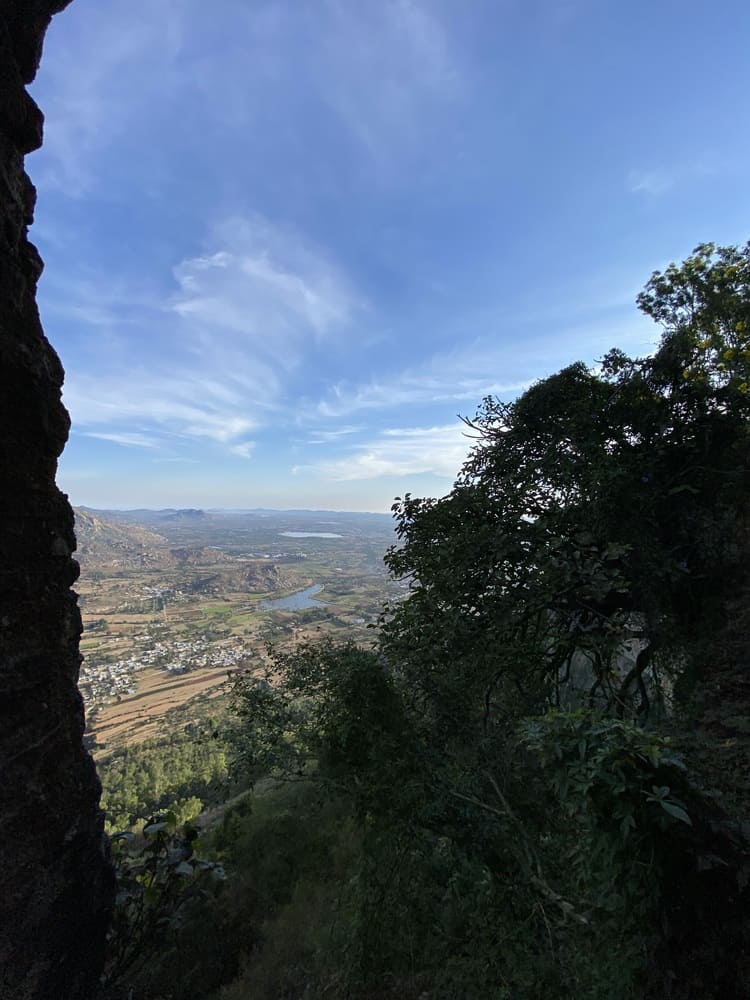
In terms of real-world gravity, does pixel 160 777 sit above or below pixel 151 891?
below

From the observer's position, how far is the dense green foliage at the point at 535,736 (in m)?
2.41

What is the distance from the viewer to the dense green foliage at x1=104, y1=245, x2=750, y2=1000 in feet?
7.91

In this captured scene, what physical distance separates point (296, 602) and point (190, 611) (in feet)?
66.2

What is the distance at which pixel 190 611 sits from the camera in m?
78.2

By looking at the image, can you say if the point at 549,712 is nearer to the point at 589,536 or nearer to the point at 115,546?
the point at 589,536

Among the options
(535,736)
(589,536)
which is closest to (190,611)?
(589,536)

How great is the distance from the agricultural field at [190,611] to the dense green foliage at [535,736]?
1.32m

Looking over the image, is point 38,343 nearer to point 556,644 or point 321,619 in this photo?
point 556,644

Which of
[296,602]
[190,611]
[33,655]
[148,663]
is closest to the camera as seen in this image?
[33,655]

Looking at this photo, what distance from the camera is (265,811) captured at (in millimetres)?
10719

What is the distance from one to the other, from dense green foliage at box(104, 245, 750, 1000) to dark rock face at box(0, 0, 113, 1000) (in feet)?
6.43

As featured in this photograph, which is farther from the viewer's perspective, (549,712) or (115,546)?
(115,546)

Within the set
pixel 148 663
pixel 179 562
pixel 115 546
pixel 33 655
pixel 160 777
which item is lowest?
pixel 148 663

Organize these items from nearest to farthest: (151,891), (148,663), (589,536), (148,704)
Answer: (151,891), (589,536), (148,704), (148,663)
